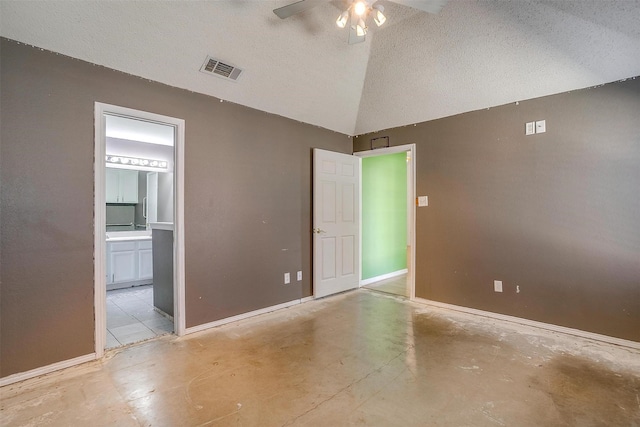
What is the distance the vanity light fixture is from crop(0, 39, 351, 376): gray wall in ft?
8.57

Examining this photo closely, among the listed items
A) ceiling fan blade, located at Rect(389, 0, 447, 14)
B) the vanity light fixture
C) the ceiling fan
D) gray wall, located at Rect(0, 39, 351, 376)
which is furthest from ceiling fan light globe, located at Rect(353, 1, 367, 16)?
the vanity light fixture

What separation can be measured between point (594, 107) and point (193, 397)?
4085 mm

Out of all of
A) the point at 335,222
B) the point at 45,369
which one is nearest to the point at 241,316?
the point at 45,369

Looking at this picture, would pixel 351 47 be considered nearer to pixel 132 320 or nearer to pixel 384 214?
pixel 384 214

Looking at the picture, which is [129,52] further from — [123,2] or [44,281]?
[44,281]

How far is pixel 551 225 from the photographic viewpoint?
304 cm

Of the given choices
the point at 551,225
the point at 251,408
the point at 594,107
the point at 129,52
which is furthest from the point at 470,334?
the point at 129,52

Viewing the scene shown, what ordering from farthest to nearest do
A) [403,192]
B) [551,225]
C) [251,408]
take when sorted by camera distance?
[403,192]
[551,225]
[251,408]

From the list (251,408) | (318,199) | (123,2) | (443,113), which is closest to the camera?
(251,408)

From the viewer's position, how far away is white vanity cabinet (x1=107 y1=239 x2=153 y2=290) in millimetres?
4516

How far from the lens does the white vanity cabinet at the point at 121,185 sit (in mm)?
4945

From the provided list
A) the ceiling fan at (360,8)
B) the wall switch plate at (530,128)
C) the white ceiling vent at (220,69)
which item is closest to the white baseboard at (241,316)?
the white ceiling vent at (220,69)

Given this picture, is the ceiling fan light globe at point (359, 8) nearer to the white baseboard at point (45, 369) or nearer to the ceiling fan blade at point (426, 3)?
the ceiling fan blade at point (426, 3)

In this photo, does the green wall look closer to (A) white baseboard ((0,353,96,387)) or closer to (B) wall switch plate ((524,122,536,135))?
(B) wall switch plate ((524,122,536,135))
